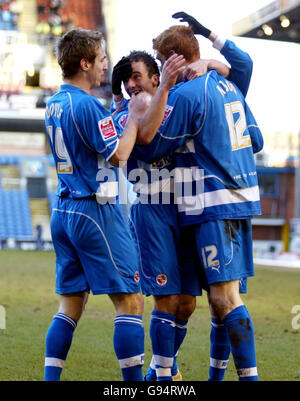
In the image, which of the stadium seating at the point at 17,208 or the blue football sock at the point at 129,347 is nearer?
the blue football sock at the point at 129,347

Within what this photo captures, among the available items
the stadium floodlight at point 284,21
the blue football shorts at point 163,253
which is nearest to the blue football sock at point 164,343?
the blue football shorts at point 163,253

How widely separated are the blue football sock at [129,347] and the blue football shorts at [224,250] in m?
0.44

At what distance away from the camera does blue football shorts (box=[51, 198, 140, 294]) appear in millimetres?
2906

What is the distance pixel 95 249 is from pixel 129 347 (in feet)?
1.62

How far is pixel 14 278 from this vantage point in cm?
1105

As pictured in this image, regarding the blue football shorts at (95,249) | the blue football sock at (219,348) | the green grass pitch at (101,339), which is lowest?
the green grass pitch at (101,339)

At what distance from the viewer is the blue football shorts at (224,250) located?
294 cm

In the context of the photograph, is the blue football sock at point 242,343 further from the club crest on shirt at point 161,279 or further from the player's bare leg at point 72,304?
the player's bare leg at point 72,304

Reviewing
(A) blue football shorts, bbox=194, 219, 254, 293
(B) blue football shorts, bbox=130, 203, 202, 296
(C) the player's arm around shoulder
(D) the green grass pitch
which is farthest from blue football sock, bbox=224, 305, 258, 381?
(C) the player's arm around shoulder

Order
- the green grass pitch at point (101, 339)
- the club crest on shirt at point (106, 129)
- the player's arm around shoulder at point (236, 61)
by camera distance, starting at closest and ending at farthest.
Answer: the club crest on shirt at point (106, 129) < the player's arm around shoulder at point (236, 61) < the green grass pitch at point (101, 339)

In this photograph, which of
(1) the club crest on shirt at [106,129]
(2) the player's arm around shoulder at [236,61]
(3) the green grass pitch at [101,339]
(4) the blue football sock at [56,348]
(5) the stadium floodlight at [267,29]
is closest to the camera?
(1) the club crest on shirt at [106,129]

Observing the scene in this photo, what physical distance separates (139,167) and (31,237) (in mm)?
23722

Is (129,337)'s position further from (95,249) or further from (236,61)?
(236,61)

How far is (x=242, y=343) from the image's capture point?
2902 millimetres
